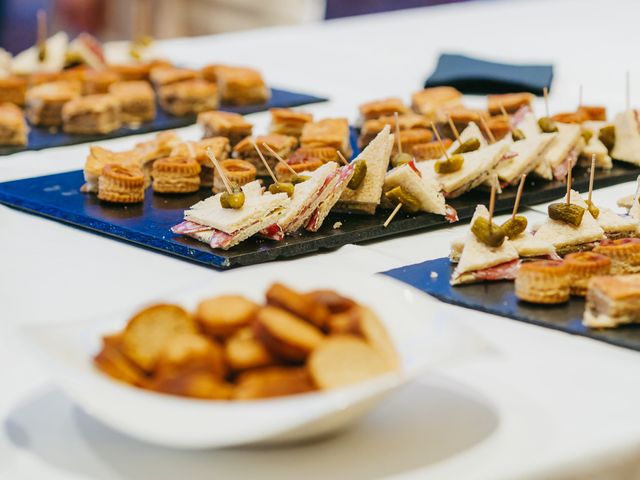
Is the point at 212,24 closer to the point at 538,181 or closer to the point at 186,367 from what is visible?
the point at 538,181

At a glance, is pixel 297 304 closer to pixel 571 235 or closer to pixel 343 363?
pixel 343 363

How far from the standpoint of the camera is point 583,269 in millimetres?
2164

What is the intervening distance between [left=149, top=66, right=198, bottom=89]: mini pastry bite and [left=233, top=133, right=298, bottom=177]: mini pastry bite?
43.0 inches

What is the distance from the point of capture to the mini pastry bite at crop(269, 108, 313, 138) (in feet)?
11.3

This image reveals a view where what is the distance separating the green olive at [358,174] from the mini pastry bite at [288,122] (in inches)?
30.7

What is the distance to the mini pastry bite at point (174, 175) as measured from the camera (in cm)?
294

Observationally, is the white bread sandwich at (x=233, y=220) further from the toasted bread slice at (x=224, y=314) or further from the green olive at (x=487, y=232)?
the toasted bread slice at (x=224, y=314)

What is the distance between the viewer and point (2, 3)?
806cm

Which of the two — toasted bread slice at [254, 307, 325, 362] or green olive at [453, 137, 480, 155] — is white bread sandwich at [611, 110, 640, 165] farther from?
toasted bread slice at [254, 307, 325, 362]

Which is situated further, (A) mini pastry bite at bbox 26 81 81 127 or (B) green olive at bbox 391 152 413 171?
(A) mini pastry bite at bbox 26 81 81 127

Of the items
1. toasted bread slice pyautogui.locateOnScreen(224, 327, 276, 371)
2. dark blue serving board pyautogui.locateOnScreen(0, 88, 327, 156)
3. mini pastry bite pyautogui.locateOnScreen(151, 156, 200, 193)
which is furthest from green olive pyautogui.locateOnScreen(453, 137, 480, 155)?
toasted bread slice pyautogui.locateOnScreen(224, 327, 276, 371)

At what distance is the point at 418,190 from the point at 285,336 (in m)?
1.36

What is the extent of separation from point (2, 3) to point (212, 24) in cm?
202

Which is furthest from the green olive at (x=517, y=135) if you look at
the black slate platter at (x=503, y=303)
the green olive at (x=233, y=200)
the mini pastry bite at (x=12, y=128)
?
the mini pastry bite at (x=12, y=128)
